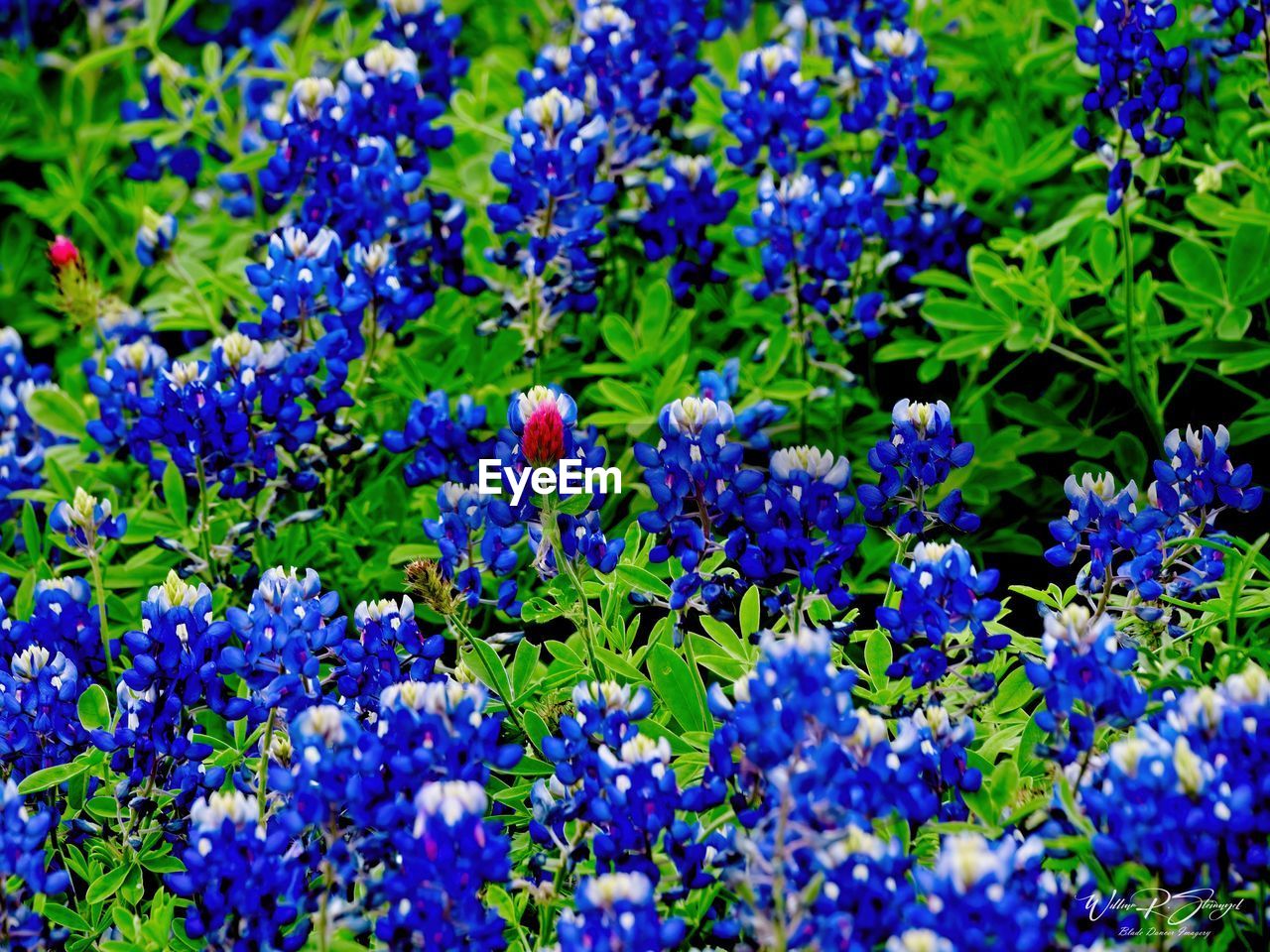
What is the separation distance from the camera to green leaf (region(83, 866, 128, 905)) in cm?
231

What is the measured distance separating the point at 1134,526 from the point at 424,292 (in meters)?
1.76

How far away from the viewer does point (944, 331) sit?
142 inches

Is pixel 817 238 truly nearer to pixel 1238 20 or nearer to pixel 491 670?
pixel 1238 20

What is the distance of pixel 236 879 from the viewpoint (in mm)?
1984

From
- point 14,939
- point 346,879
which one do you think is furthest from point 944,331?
point 14,939

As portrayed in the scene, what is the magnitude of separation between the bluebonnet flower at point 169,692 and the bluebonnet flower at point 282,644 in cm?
5

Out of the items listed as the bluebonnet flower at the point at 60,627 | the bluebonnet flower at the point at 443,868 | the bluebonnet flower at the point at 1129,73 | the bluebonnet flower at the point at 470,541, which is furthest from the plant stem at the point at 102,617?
the bluebonnet flower at the point at 1129,73

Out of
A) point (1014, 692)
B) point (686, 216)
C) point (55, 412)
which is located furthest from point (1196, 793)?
point (55, 412)

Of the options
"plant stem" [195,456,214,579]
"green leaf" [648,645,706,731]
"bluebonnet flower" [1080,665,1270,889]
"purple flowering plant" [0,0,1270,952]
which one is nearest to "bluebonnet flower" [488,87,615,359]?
"purple flowering plant" [0,0,1270,952]

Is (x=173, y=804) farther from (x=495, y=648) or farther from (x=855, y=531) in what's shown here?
(x=855, y=531)

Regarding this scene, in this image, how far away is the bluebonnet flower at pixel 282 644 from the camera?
232 centimetres

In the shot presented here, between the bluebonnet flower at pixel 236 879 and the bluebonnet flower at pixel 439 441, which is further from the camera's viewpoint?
the bluebonnet flower at pixel 439 441

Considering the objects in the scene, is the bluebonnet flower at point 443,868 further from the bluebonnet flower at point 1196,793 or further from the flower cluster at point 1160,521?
the flower cluster at point 1160,521

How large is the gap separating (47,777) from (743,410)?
158cm
